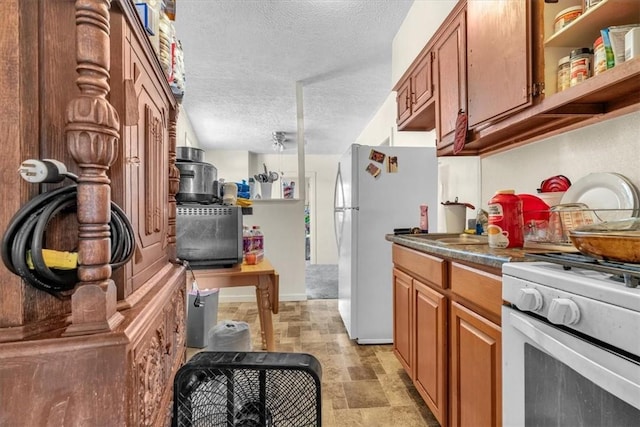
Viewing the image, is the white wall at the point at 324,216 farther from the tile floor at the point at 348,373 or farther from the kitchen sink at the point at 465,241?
the kitchen sink at the point at 465,241

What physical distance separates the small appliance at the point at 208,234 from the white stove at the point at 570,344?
1.36 meters

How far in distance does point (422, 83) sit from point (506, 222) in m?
1.32

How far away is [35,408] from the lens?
0.54 m

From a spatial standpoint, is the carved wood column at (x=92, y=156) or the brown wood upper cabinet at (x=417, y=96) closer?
the carved wood column at (x=92, y=156)

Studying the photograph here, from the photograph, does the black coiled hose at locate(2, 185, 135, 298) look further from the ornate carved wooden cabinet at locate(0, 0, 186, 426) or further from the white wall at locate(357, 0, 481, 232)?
the white wall at locate(357, 0, 481, 232)

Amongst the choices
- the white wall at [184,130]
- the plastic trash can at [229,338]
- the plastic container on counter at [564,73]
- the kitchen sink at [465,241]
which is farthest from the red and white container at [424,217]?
the white wall at [184,130]

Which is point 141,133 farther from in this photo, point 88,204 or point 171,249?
point 171,249

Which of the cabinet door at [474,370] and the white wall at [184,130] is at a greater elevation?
the white wall at [184,130]

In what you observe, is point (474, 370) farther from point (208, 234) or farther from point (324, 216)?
point (324, 216)

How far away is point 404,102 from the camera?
2619 mm

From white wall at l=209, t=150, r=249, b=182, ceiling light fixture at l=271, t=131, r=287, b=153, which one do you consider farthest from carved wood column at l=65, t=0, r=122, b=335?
white wall at l=209, t=150, r=249, b=182

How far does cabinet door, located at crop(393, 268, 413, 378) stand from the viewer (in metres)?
1.87

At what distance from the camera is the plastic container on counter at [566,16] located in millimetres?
1196

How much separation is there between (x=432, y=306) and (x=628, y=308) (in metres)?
1.00
